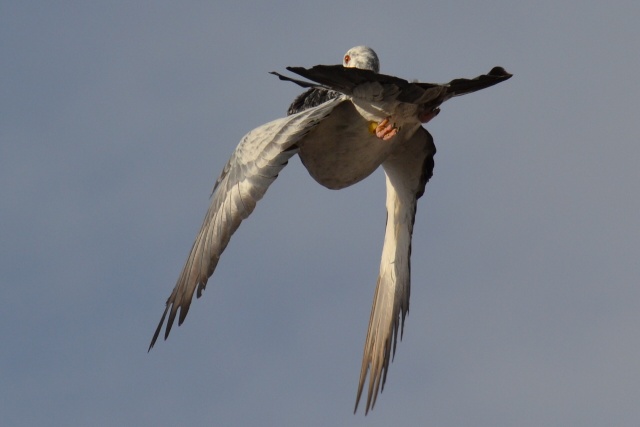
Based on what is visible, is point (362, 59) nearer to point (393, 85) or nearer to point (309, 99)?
point (309, 99)

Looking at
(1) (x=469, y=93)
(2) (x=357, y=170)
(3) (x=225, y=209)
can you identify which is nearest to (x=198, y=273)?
(3) (x=225, y=209)

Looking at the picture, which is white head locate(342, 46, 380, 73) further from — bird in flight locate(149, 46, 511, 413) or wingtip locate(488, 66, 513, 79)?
wingtip locate(488, 66, 513, 79)

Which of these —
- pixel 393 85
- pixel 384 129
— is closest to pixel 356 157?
pixel 384 129

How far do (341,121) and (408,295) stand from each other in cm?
298

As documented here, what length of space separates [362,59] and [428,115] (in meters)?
1.44

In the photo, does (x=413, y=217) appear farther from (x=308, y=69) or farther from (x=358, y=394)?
(x=308, y=69)

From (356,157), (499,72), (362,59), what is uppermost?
(362,59)

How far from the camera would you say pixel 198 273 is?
23.0 m

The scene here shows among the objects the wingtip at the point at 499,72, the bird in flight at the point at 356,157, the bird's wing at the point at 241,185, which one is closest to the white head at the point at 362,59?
Answer: the bird in flight at the point at 356,157

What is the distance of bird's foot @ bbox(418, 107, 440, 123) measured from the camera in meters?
23.0

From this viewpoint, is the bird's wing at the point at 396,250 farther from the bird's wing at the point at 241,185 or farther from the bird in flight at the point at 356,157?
the bird's wing at the point at 241,185

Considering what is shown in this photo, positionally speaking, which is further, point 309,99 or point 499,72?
point 309,99

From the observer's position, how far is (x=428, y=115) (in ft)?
75.5

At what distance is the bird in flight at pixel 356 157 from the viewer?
22.5 m
